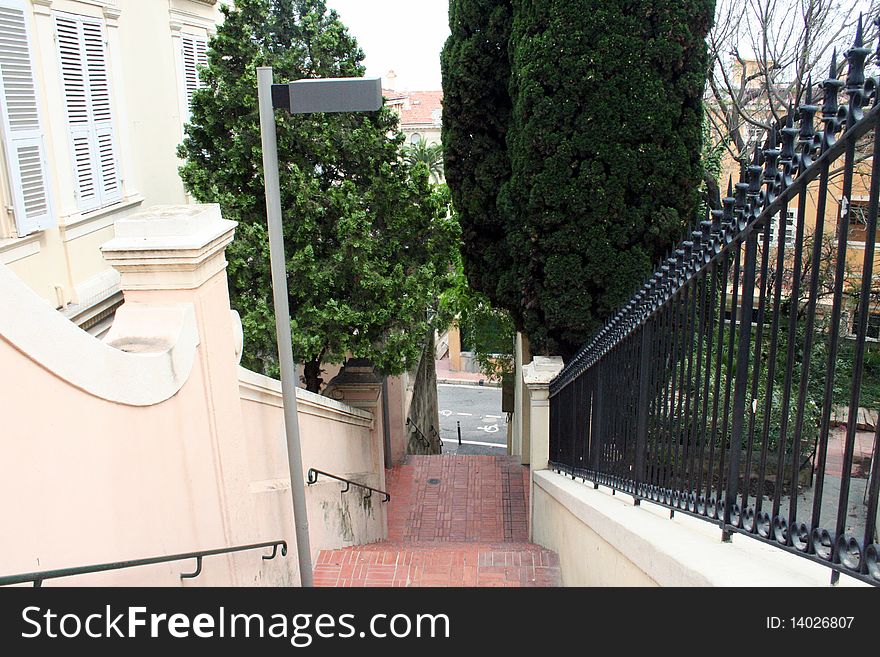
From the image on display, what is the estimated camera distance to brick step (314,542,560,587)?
705 centimetres

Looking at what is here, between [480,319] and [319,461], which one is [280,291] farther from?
[480,319]

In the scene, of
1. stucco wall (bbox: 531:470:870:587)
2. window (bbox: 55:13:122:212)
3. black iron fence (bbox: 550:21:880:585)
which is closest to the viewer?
black iron fence (bbox: 550:21:880:585)

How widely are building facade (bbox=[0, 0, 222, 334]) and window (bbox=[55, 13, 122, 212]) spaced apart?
13mm

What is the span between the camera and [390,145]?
9188 millimetres

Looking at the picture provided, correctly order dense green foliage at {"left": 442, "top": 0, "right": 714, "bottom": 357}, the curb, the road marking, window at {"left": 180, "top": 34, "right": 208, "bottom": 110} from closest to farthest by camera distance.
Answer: dense green foliage at {"left": 442, "top": 0, "right": 714, "bottom": 357} < window at {"left": 180, "top": 34, "right": 208, "bottom": 110} < the road marking < the curb

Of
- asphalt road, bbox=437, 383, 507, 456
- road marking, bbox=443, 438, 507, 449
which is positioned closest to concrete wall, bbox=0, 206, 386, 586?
asphalt road, bbox=437, 383, 507, 456

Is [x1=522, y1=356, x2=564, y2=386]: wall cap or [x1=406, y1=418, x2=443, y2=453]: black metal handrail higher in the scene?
[x1=522, y1=356, x2=564, y2=386]: wall cap

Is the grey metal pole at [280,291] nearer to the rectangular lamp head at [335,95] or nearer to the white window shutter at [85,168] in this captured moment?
the rectangular lamp head at [335,95]

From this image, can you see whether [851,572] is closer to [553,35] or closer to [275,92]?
[275,92]

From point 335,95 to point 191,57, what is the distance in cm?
904

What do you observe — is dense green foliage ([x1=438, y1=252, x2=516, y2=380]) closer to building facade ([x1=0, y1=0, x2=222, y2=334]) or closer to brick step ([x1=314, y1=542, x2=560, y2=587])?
building facade ([x1=0, y1=0, x2=222, y2=334])

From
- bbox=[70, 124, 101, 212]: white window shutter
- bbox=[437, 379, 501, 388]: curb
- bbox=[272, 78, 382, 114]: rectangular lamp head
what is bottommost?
bbox=[437, 379, 501, 388]: curb

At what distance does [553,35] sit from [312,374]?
502 centimetres

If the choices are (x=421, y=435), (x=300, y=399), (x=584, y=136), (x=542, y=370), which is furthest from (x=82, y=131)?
(x=421, y=435)
